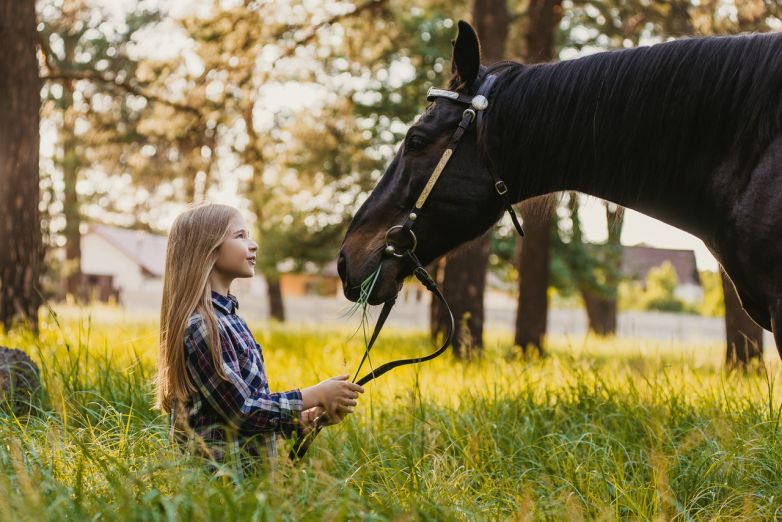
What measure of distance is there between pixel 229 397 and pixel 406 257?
0.89m

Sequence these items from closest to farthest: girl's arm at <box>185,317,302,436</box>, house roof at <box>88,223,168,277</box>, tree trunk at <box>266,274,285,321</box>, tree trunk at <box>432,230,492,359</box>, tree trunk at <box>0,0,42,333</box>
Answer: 1. girl's arm at <box>185,317,302,436</box>
2. tree trunk at <box>0,0,42,333</box>
3. tree trunk at <box>432,230,492,359</box>
4. tree trunk at <box>266,274,285,321</box>
5. house roof at <box>88,223,168,277</box>

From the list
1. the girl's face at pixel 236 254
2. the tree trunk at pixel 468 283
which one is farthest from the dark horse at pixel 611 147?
the tree trunk at pixel 468 283

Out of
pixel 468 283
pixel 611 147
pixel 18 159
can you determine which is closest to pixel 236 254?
pixel 611 147

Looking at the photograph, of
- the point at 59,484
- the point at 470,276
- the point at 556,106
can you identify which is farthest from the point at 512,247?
the point at 59,484

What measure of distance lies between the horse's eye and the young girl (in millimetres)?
727

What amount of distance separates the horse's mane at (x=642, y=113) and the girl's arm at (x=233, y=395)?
50.0 inches

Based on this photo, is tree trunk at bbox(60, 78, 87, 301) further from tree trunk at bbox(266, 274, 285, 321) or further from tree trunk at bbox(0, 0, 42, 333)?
tree trunk at bbox(0, 0, 42, 333)

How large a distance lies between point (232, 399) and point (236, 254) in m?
0.52

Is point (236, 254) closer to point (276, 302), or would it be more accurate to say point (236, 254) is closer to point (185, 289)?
point (185, 289)

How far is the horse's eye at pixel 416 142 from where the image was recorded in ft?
9.34

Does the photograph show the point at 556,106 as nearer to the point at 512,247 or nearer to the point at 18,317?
the point at 18,317

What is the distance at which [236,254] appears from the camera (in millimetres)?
2574

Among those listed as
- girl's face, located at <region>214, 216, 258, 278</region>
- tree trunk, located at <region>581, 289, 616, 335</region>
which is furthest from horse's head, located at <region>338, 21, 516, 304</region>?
tree trunk, located at <region>581, 289, 616, 335</region>

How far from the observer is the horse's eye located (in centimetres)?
285
